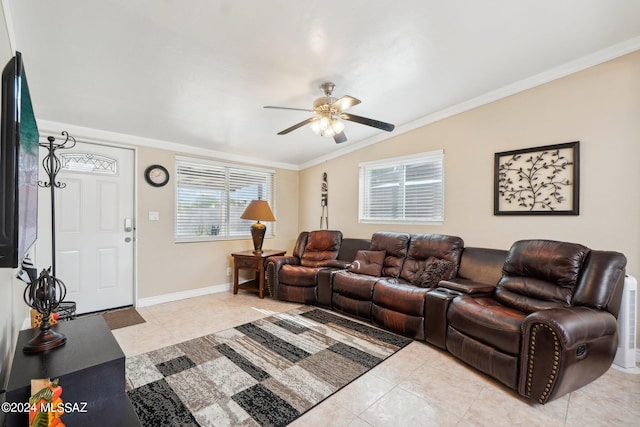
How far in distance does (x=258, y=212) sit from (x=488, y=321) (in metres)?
3.17

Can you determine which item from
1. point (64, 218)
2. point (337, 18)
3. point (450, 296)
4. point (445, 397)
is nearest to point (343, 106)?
point (337, 18)

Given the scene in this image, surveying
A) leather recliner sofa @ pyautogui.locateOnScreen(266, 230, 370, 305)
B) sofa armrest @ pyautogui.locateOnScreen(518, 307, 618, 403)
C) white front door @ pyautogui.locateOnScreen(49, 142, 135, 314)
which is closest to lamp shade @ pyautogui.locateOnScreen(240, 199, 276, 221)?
leather recliner sofa @ pyautogui.locateOnScreen(266, 230, 370, 305)

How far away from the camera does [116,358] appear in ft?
4.19

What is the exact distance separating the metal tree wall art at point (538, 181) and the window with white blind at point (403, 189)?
2.27ft

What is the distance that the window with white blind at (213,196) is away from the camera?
13.4 feet

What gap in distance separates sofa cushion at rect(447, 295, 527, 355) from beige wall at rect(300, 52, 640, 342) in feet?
3.44

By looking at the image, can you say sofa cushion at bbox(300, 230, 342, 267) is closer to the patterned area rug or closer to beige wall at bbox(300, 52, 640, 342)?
beige wall at bbox(300, 52, 640, 342)

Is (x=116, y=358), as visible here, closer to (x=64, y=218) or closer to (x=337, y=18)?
(x=337, y=18)

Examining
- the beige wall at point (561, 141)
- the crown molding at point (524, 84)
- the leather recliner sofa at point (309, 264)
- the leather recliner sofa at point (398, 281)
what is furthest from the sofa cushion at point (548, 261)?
the leather recliner sofa at point (309, 264)

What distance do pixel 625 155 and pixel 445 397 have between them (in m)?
2.54

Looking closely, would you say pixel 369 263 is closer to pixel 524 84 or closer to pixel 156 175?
pixel 524 84

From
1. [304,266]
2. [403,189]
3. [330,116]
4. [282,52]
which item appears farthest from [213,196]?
[403,189]

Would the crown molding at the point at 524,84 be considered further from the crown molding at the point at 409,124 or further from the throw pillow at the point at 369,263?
the throw pillow at the point at 369,263

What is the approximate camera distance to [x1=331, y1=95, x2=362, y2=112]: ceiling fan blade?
2.40 meters
